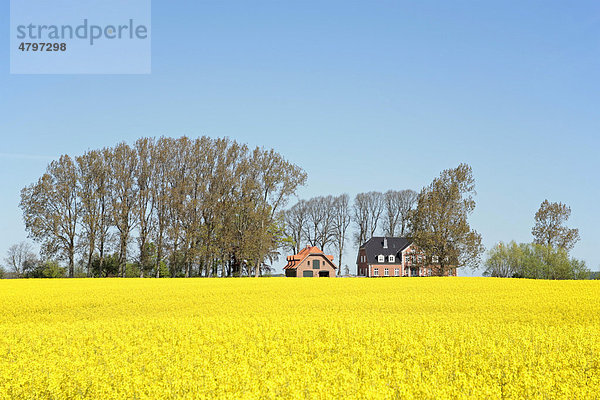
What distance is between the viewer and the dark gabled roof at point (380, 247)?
264 feet

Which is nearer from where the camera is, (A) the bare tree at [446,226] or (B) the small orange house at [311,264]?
(A) the bare tree at [446,226]

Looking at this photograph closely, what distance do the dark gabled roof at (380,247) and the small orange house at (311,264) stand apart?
6.06 meters

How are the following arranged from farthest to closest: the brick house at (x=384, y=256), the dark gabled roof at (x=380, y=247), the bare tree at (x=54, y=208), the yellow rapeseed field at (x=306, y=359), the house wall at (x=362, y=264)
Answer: the house wall at (x=362, y=264) < the brick house at (x=384, y=256) < the dark gabled roof at (x=380, y=247) < the bare tree at (x=54, y=208) < the yellow rapeseed field at (x=306, y=359)

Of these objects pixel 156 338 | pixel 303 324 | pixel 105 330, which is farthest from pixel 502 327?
pixel 105 330

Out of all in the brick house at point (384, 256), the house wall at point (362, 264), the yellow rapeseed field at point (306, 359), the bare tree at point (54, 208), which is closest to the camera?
the yellow rapeseed field at point (306, 359)

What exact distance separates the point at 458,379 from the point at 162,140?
53.6 meters

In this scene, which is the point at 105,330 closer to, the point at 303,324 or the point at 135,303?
the point at 303,324

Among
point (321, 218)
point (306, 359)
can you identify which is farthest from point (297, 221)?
point (306, 359)

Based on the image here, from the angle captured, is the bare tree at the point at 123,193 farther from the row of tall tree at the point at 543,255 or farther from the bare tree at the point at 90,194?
the row of tall tree at the point at 543,255

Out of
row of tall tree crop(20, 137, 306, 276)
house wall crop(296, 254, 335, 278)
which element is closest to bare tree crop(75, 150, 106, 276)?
row of tall tree crop(20, 137, 306, 276)

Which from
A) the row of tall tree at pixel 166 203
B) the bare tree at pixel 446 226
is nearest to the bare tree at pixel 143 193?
Answer: the row of tall tree at pixel 166 203

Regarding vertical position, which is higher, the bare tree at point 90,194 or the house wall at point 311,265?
the bare tree at point 90,194

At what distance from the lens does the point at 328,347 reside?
11.8 m

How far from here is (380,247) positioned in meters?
81.4
